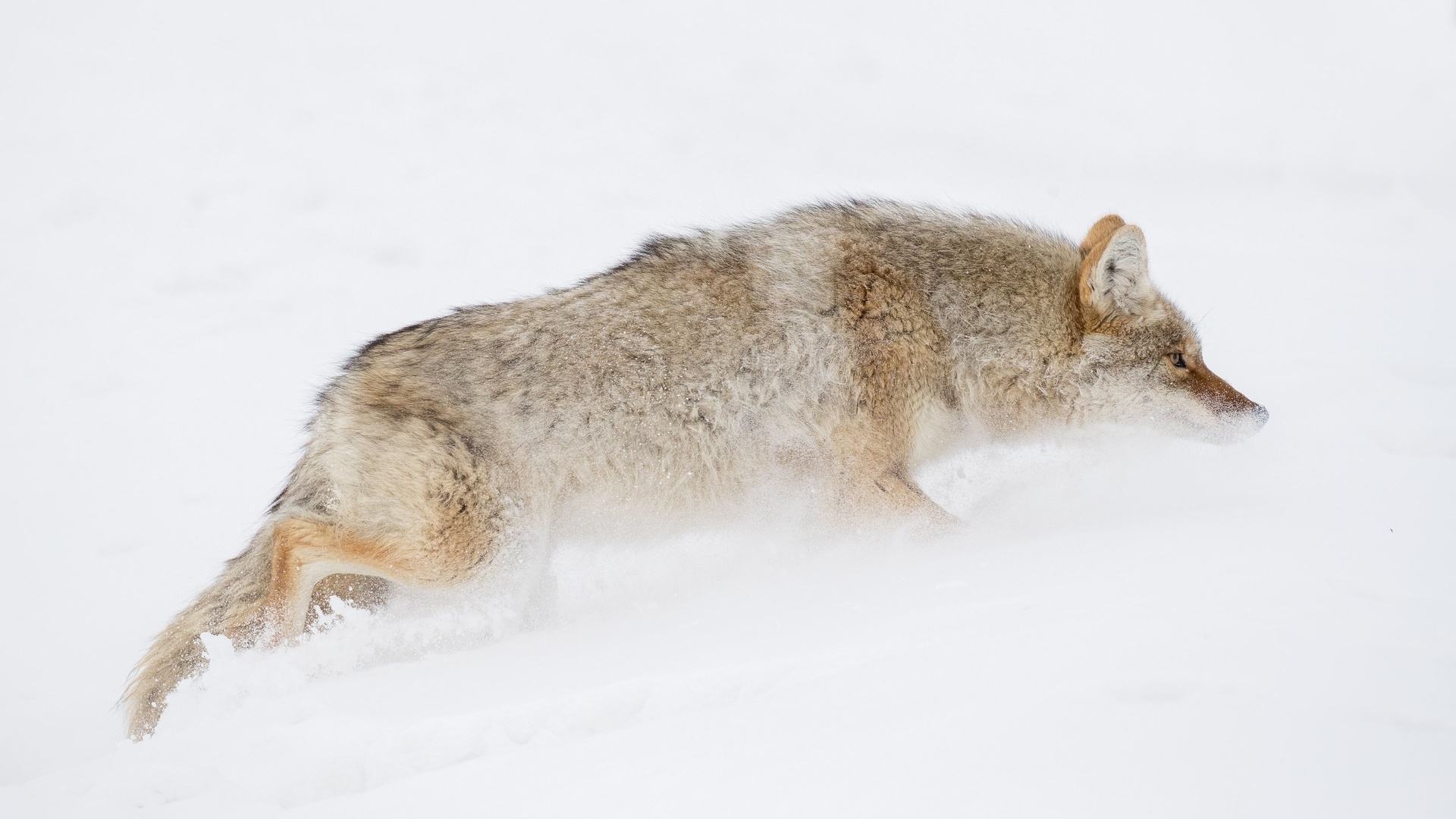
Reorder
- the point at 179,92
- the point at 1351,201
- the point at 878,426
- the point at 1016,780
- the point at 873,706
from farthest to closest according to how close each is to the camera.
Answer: the point at 179,92 → the point at 1351,201 → the point at 878,426 → the point at 873,706 → the point at 1016,780

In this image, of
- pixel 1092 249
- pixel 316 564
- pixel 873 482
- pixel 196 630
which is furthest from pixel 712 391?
pixel 196 630

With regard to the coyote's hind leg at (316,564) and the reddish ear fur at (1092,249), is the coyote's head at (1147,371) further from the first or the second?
the coyote's hind leg at (316,564)

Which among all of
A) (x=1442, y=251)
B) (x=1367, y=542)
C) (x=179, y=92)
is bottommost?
(x=1367, y=542)

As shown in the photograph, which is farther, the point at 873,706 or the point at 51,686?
the point at 51,686

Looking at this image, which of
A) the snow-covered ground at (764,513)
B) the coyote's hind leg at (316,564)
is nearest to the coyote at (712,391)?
the coyote's hind leg at (316,564)

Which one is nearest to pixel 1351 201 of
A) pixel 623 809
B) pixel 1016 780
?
pixel 1016 780

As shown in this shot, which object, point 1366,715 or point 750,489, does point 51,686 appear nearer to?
point 750,489

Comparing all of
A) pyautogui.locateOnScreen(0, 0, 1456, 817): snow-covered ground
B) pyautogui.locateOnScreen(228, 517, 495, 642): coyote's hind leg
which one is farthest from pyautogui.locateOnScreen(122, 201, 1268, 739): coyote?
pyautogui.locateOnScreen(0, 0, 1456, 817): snow-covered ground

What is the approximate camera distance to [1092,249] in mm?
4441

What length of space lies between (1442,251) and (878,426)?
5584mm

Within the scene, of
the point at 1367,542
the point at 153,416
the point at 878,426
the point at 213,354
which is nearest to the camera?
the point at 1367,542

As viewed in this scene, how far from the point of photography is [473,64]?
10594 mm

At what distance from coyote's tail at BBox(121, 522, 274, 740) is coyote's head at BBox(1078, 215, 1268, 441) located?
11.9 feet

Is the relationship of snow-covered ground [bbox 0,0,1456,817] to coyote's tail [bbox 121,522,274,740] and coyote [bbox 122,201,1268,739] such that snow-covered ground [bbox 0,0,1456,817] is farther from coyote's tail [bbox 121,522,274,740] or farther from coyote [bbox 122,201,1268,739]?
coyote [bbox 122,201,1268,739]
